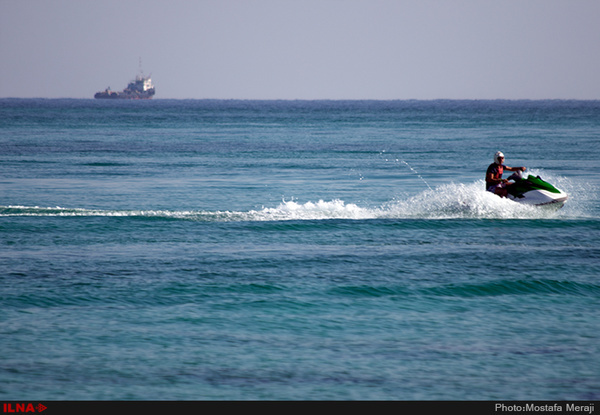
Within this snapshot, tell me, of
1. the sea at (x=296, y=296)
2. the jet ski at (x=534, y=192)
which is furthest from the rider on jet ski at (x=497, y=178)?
the sea at (x=296, y=296)

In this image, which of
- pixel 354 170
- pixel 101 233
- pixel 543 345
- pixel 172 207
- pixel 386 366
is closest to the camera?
pixel 386 366

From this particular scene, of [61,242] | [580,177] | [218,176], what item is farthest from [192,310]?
[580,177]

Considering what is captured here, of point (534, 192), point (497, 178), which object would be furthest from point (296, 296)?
point (534, 192)

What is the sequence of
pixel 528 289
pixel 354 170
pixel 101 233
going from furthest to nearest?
pixel 354 170 < pixel 101 233 < pixel 528 289

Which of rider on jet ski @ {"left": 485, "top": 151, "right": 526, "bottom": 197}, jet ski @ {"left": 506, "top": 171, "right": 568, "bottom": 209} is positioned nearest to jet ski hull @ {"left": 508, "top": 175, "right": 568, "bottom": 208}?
jet ski @ {"left": 506, "top": 171, "right": 568, "bottom": 209}

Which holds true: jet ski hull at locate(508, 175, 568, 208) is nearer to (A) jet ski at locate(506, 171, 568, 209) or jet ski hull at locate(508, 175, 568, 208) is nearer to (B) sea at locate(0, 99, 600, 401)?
(A) jet ski at locate(506, 171, 568, 209)

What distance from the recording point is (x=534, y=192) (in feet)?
55.6

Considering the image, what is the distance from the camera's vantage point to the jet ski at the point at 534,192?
16906mm

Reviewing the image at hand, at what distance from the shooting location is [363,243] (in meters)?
14.6

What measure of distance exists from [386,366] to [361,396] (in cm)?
82

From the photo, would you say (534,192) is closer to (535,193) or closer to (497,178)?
(535,193)

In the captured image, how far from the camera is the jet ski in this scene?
1691 centimetres
